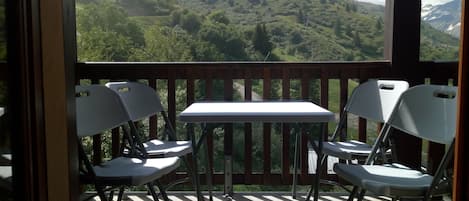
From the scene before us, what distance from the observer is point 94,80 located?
344 centimetres

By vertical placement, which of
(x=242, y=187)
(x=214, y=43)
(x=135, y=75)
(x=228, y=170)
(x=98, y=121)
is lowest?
(x=242, y=187)

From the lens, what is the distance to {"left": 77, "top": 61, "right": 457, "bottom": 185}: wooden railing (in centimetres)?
335

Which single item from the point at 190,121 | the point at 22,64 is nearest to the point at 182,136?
the point at 190,121

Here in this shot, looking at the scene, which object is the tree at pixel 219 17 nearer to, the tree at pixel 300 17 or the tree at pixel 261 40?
the tree at pixel 261 40

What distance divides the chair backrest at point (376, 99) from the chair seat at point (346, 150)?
21 cm

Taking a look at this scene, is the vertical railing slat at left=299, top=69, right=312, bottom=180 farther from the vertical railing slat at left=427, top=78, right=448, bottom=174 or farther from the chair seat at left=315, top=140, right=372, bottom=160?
the vertical railing slat at left=427, top=78, right=448, bottom=174

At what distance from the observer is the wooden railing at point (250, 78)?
335 centimetres

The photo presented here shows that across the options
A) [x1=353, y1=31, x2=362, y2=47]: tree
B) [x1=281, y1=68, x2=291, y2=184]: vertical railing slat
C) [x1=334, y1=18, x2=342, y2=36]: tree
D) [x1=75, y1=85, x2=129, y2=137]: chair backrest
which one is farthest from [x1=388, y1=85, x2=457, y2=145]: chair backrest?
[x1=334, y1=18, x2=342, y2=36]: tree

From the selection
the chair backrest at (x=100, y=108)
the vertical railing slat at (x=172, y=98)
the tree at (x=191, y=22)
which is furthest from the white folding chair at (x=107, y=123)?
the tree at (x=191, y=22)

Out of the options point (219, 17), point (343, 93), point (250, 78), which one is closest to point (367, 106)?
point (343, 93)

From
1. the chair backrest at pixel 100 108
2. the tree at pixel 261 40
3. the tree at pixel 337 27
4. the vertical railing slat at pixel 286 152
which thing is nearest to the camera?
the chair backrest at pixel 100 108

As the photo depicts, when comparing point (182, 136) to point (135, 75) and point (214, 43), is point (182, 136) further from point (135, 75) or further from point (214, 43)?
point (214, 43)

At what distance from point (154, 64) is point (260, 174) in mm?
1152

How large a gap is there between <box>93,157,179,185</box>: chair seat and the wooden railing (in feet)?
2.95
